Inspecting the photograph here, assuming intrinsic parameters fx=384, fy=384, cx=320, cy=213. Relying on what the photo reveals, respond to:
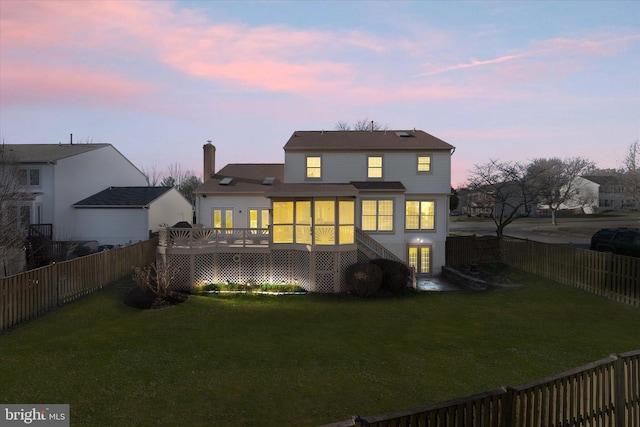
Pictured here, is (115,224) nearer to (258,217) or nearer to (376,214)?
(258,217)

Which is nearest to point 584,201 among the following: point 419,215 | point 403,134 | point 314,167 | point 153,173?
point 403,134

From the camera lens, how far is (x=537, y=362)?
10.2 m

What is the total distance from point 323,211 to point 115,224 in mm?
21369

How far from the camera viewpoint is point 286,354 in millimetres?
11047

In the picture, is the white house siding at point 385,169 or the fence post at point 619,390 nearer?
the fence post at point 619,390

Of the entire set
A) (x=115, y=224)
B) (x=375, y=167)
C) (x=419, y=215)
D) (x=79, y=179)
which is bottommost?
(x=115, y=224)

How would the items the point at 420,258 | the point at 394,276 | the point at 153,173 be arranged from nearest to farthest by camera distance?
the point at 394,276
the point at 420,258
the point at 153,173

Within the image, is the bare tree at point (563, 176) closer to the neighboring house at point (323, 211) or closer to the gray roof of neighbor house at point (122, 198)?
the neighboring house at point (323, 211)

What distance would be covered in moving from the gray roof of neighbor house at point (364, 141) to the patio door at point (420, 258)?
6.49 m

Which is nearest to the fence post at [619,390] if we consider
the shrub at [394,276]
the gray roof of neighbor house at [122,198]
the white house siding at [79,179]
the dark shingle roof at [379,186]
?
the shrub at [394,276]

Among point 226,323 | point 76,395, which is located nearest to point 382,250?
point 226,323

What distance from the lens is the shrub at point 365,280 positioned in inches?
736

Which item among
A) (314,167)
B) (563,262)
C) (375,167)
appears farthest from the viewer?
(375,167)

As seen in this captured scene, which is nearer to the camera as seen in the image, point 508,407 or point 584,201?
point 508,407
